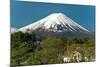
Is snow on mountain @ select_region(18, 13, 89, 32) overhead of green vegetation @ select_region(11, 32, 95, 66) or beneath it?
overhead

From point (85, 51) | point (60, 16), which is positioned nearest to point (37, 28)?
point (60, 16)

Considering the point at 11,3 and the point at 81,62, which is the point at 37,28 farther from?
the point at 81,62

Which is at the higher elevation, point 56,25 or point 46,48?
point 56,25

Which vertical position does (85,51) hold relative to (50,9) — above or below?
below
